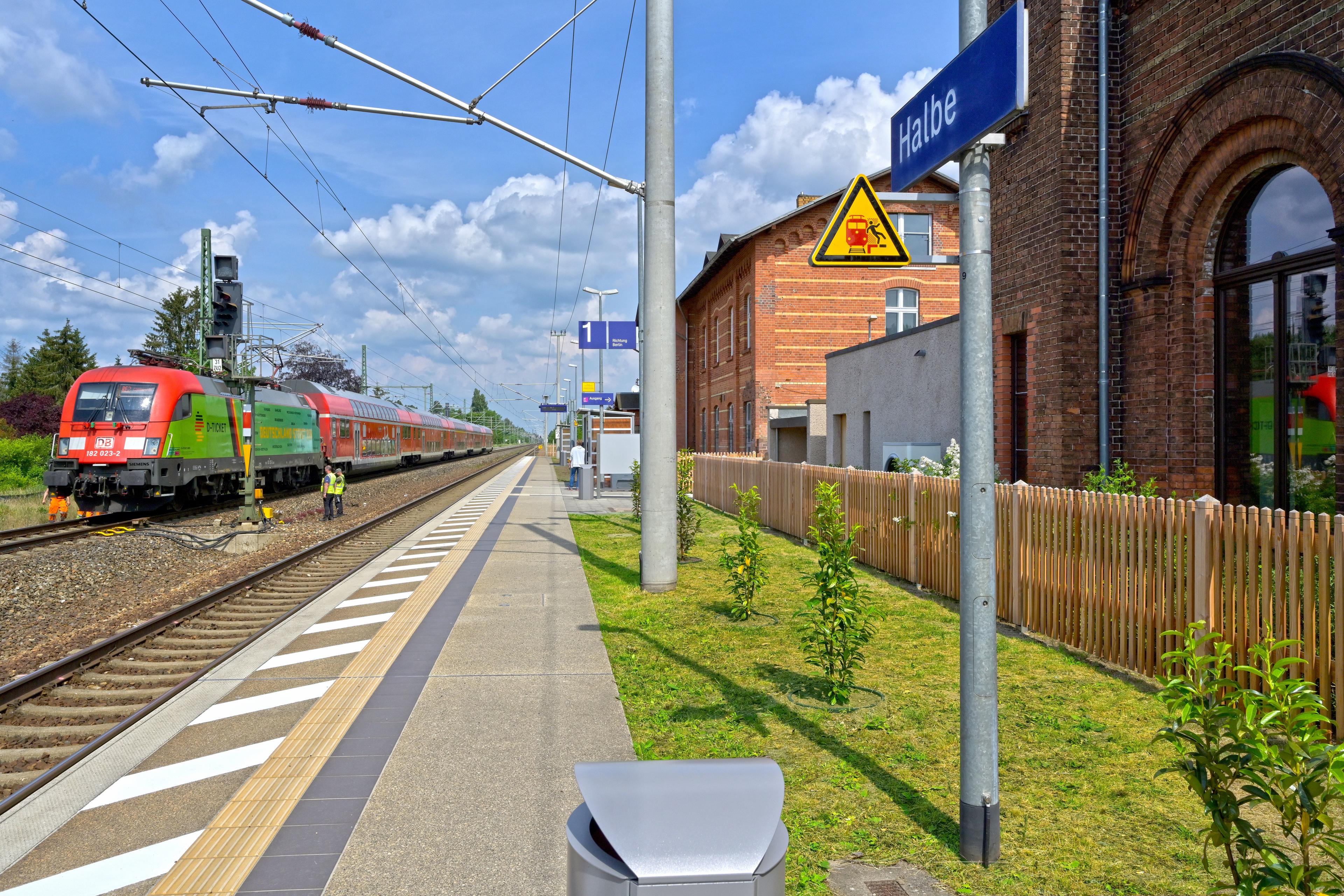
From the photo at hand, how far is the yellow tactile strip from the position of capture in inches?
150

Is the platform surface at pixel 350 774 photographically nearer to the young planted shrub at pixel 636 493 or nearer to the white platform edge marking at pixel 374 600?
the white platform edge marking at pixel 374 600

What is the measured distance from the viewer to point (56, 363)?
199 feet

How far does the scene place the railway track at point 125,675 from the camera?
5.67 metres

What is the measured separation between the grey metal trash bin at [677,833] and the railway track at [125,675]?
412 cm

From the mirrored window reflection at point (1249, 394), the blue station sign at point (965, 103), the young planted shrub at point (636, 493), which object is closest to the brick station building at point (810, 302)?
the young planted shrub at point (636, 493)

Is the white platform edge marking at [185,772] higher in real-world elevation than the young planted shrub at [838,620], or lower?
lower

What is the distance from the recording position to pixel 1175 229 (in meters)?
9.95

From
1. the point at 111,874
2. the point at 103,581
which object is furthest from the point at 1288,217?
the point at 103,581

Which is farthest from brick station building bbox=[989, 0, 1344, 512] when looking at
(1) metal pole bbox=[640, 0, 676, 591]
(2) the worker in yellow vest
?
(2) the worker in yellow vest

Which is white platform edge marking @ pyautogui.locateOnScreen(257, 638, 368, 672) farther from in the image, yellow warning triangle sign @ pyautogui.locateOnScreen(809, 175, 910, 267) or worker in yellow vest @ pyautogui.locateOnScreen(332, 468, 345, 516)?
worker in yellow vest @ pyautogui.locateOnScreen(332, 468, 345, 516)

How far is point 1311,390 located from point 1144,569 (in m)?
3.16

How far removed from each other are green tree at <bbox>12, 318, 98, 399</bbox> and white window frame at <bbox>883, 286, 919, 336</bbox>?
53.8 meters

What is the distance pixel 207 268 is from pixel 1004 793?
17.1 metres

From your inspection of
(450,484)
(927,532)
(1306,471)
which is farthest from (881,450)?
(450,484)
